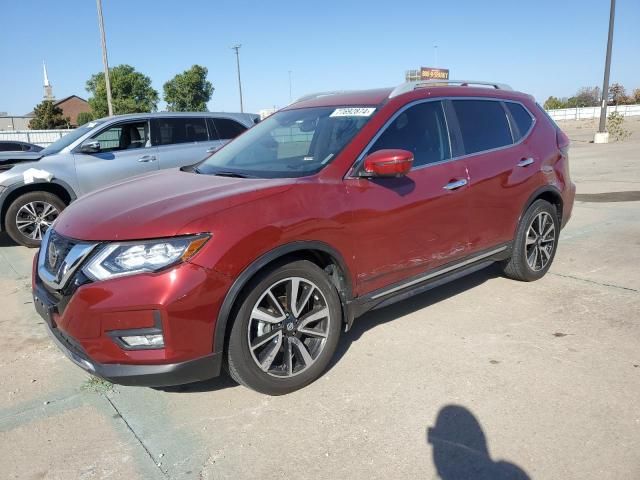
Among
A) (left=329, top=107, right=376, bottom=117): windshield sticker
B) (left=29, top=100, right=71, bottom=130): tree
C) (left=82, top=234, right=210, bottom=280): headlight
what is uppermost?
(left=29, top=100, right=71, bottom=130): tree

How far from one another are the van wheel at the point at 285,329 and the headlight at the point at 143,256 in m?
0.42

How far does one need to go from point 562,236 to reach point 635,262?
4.53 ft

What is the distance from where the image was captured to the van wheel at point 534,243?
182 inches

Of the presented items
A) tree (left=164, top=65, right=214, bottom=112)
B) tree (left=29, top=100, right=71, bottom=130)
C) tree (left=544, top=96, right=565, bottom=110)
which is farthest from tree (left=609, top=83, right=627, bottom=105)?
tree (left=29, top=100, right=71, bottom=130)

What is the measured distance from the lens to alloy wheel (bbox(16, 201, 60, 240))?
23.2 feet

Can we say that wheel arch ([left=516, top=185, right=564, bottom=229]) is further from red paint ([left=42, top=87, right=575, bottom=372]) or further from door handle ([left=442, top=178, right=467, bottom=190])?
door handle ([left=442, top=178, right=467, bottom=190])

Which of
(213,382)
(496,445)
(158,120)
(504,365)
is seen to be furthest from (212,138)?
(496,445)

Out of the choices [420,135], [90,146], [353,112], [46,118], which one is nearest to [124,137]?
[90,146]

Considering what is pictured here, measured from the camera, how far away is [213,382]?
3.25 metres

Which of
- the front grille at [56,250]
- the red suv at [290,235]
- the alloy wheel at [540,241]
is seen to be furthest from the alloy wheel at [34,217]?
the alloy wheel at [540,241]

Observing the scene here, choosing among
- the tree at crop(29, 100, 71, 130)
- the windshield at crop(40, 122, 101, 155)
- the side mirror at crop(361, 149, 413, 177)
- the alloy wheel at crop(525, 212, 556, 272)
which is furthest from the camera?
the tree at crop(29, 100, 71, 130)

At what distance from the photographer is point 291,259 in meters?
2.97

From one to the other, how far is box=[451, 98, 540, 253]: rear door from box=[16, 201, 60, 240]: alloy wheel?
576cm

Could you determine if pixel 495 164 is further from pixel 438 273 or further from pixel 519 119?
pixel 438 273
